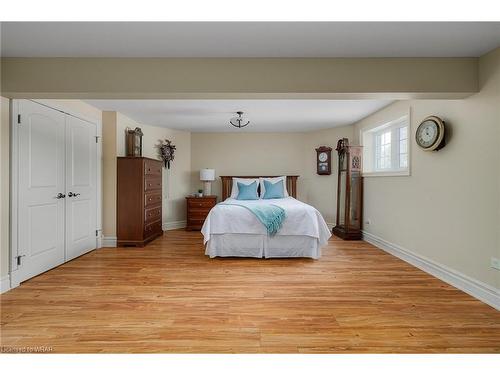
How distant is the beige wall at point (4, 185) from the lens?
262cm

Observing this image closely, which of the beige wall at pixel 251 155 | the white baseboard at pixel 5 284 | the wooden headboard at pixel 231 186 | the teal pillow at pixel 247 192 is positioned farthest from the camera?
the beige wall at pixel 251 155

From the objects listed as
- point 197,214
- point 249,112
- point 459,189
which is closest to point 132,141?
point 197,214

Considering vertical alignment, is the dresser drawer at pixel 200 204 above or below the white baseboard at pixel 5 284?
above

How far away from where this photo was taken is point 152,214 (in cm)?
491

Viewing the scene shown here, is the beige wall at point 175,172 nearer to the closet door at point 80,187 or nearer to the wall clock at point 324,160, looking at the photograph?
the closet door at point 80,187

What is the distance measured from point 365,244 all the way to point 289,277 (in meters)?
2.17

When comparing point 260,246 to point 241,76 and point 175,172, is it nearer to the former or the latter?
point 241,76

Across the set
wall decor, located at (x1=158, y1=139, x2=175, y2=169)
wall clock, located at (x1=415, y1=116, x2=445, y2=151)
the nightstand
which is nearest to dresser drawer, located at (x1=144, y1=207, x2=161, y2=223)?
the nightstand

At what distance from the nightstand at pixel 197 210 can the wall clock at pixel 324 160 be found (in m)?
2.46

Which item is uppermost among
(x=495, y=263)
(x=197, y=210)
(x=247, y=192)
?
(x=247, y=192)

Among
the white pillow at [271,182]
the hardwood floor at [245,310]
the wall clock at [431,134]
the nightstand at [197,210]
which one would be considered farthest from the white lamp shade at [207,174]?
the wall clock at [431,134]

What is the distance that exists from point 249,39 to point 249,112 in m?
2.30

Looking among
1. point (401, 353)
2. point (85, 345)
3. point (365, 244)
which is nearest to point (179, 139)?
point (365, 244)

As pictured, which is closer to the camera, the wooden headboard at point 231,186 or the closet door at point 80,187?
the closet door at point 80,187
